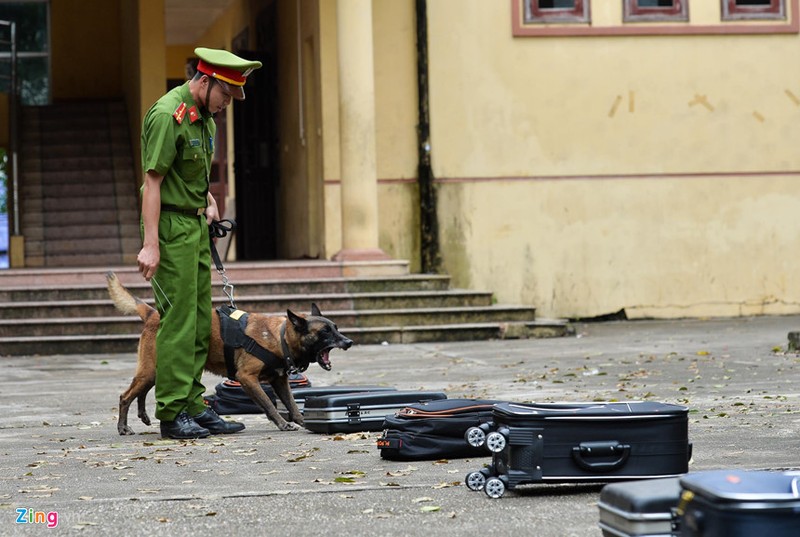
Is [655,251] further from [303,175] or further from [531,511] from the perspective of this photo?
[531,511]

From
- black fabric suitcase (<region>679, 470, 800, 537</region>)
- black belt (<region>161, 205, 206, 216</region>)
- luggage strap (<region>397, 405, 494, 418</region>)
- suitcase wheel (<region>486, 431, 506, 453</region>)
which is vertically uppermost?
black belt (<region>161, 205, 206, 216</region>)

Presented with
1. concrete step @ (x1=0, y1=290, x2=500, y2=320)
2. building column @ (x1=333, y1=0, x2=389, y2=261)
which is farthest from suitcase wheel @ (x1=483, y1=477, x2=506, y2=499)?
building column @ (x1=333, y1=0, x2=389, y2=261)

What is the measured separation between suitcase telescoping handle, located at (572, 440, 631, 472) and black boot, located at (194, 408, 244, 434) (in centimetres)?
302

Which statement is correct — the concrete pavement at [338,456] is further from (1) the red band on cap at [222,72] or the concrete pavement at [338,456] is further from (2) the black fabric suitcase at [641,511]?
(1) the red band on cap at [222,72]

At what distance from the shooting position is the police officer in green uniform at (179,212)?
776 cm

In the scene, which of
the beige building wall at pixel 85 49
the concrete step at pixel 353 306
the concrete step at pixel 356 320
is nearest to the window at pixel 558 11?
the concrete step at pixel 353 306

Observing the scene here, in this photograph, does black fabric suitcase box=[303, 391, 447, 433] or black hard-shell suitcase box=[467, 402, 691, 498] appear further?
black fabric suitcase box=[303, 391, 447, 433]

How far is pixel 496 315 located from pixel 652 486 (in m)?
12.4

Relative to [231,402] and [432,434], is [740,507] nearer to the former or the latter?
[432,434]

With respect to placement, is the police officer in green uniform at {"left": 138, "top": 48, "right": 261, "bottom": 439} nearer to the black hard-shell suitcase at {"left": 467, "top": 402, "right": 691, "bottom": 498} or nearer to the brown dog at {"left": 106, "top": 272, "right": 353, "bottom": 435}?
the brown dog at {"left": 106, "top": 272, "right": 353, "bottom": 435}

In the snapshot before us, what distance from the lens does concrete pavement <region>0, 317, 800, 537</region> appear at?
17.1ft

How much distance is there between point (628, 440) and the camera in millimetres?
5688

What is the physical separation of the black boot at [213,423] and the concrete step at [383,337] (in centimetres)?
745

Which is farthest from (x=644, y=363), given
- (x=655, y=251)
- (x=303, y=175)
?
(x=303, y=175)
